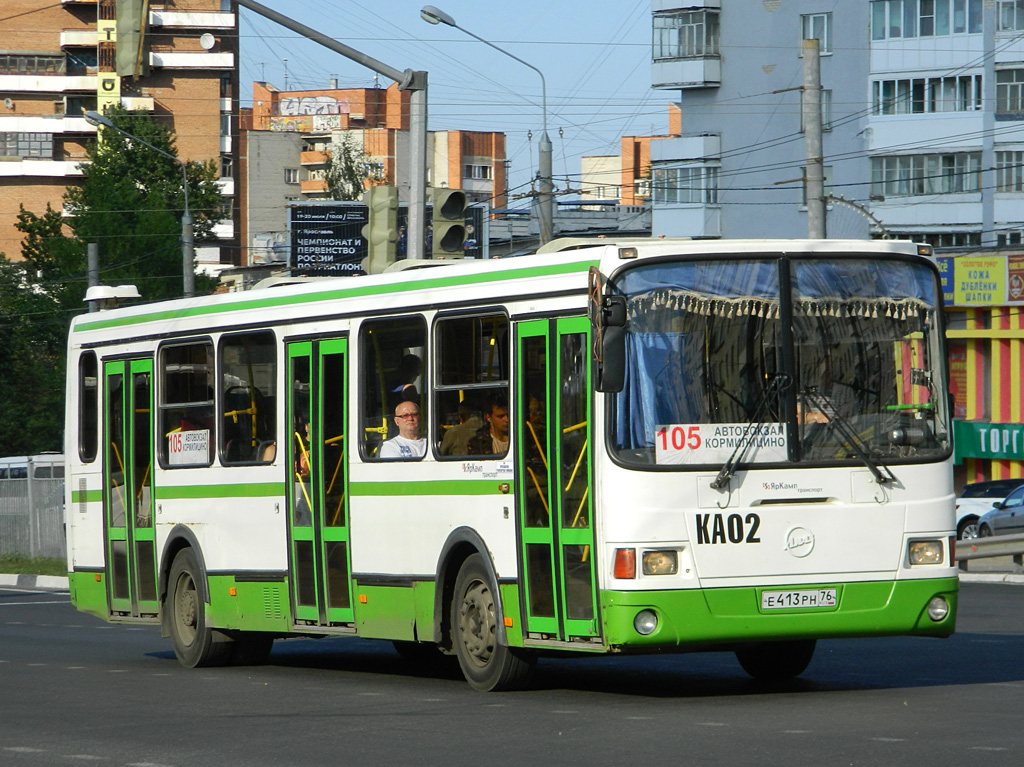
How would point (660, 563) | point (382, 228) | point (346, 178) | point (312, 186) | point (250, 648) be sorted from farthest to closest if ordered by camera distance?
1. point (312, 186)
2. point (346, 178)
3. point (382, 228)
4. point (250, 648)
5. point (660, 563)

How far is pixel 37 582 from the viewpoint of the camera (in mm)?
30172

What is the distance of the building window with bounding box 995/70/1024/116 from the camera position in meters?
59.7

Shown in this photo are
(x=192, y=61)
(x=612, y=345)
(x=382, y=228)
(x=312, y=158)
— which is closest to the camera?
(x=612, y=345)

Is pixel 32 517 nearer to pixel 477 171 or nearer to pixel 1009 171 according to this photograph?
pixel 1009 171

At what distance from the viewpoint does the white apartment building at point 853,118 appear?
60000mm

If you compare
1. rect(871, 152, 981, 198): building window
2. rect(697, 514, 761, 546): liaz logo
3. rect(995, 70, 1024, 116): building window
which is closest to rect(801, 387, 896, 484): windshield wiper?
rect(697, 514, 761, 546): liaz logo

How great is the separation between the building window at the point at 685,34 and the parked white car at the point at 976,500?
31.5m

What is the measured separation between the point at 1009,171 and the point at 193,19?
55385mm

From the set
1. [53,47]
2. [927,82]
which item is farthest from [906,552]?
[53,47]

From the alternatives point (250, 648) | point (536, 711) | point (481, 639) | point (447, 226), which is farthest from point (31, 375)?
point (536, 711)

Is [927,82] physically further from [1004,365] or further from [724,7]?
[1004,365]

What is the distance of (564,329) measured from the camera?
11.1m

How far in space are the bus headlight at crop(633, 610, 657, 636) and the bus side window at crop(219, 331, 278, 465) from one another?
431 centimetres

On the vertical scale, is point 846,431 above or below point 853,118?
below
